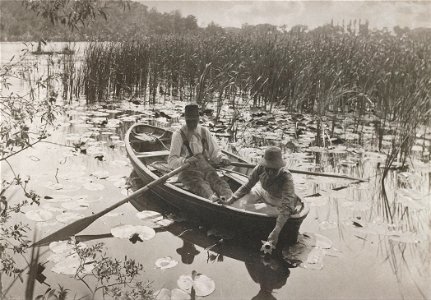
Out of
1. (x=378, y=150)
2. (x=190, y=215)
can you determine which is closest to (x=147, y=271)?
(x=190, y=215)

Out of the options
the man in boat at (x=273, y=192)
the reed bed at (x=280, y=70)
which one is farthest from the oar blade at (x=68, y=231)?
the reed bed at (x=280, y=70)

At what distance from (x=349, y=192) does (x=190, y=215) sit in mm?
1857

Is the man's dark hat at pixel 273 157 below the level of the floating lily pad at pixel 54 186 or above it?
above

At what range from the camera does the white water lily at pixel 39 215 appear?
3.66m

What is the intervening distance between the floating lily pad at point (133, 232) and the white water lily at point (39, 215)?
660 millimetres

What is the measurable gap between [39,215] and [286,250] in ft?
7.26

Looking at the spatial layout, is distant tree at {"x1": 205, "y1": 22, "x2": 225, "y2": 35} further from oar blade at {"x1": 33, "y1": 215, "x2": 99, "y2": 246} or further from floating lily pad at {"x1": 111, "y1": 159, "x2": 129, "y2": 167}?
oar blade at {"x1": 33, "y1": 215, "x2": 99, "y2": 246}

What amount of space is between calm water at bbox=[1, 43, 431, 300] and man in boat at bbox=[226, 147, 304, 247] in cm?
31

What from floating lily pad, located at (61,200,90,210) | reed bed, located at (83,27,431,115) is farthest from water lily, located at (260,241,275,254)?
reed bed, located at (83,27,431,115)

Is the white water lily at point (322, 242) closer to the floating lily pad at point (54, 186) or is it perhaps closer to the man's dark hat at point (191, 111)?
the man's dark hat at point (191, 111)

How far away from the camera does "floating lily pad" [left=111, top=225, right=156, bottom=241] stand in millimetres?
3423

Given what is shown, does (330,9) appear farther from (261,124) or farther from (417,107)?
(261,124)

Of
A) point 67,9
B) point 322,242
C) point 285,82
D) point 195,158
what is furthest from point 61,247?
point 285,82

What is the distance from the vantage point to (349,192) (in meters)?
4.51
